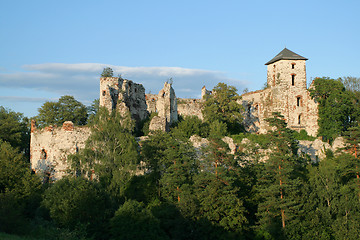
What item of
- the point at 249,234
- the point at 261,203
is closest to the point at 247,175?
the point at 261,203

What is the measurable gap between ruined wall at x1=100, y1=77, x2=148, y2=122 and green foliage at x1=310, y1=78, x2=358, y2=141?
15.0 m

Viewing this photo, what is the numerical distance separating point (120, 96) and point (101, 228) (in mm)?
12088

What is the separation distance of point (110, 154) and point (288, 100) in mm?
18481

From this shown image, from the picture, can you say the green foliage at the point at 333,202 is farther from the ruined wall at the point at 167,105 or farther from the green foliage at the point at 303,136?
the ruined wall at the point at 167,105

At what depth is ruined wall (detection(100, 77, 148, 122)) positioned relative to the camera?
1257 inches

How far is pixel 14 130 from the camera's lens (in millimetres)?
37406

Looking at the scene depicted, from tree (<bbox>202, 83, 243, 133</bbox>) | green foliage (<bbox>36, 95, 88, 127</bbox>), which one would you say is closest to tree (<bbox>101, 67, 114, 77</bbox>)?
green foliage (<bbox>36, 95, 88, 127</bbox>)

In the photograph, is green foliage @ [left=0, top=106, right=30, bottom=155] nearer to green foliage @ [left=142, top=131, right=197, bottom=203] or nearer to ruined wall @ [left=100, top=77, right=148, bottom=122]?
ruined wall @ [left=100, top=77, right=148, bottom=122]

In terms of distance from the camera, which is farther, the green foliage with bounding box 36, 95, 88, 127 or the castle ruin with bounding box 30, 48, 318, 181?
the green foliage with bounding box 36, 95, 88, 127

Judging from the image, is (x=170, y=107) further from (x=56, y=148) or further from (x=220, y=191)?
(x=220, y=191)

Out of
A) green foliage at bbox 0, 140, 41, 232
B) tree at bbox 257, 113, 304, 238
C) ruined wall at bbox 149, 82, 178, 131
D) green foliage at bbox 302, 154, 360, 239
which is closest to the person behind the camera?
green foliage at bbox 0, 140, 41, 232

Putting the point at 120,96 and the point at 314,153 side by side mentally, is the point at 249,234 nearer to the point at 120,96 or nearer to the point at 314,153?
the point at 314,153

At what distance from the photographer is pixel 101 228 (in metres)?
24.0

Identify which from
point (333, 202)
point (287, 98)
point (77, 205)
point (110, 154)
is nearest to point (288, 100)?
point (287, 98)
